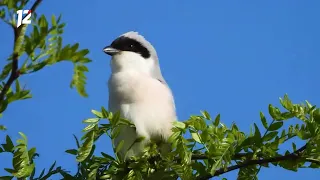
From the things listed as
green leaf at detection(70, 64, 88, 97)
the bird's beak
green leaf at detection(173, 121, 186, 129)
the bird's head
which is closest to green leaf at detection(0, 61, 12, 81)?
green leaf at detection(70, 64, 88, 97)

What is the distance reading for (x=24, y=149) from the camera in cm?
194

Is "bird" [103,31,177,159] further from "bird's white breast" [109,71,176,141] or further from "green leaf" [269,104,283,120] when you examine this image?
"green leaf" [269,104,283,120]

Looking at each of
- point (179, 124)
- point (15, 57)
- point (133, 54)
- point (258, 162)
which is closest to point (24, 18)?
point (15, 57)

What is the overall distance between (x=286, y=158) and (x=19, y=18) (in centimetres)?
120

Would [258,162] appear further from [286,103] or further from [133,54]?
[133,54]

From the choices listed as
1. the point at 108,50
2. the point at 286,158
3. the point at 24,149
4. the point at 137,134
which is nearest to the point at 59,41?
the point at 24,149

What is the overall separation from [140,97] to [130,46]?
743 millimetres

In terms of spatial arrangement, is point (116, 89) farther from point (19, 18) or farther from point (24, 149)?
point (19, 18)

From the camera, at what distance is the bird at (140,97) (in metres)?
2.91

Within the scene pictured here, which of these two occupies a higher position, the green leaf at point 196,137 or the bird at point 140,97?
the bird at point 140,97

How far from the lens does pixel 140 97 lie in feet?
10.3

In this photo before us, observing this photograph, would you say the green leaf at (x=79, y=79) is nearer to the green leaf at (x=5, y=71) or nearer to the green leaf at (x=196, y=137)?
the green leaf at (x=5, y=71)

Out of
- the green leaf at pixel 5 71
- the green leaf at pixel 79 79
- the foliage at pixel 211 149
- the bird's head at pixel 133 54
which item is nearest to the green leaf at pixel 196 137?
the foliage at pixel 211 149

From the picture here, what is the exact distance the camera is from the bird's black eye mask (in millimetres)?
3801
